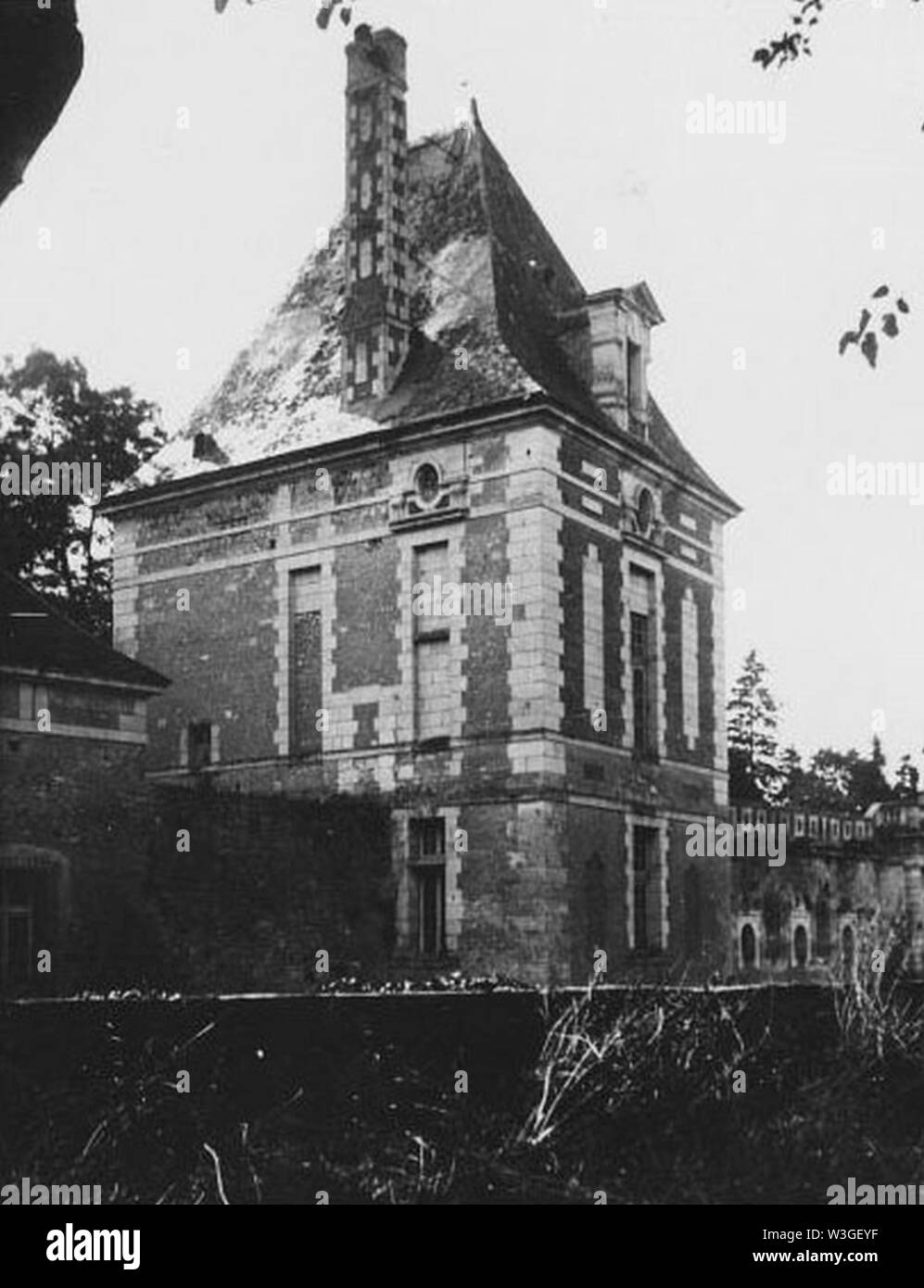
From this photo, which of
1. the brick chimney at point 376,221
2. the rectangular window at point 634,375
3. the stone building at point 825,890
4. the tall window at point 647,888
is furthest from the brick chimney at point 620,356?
the stone building at point 825,890

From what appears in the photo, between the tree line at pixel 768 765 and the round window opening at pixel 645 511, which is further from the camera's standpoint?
the tree line at pixel 768 765

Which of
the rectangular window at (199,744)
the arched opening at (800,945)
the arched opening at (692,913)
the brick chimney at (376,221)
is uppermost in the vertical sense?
the brick chimney at (376,221)

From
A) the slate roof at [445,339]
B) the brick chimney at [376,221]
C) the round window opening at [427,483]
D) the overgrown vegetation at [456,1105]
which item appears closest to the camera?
the overgrown vegetation at [456,1105]

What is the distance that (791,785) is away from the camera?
62.1 m

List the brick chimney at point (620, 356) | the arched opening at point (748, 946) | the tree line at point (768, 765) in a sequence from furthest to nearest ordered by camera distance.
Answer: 1. the tree line at point (768, 765)
2. the arched opening at point (748, 946)
3. the brick chimney at point (620, 356)

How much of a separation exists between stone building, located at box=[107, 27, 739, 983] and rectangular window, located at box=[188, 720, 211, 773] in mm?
40

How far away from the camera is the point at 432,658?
22.7 m

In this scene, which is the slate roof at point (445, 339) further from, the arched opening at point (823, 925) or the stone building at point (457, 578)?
the arched opening at point (823, 925)

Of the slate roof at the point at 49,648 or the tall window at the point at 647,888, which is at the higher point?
the slate roof at the point at 49,648

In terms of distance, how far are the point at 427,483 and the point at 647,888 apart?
655 centimetres

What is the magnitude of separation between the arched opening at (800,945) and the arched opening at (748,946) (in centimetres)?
170

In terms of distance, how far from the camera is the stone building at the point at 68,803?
16.7m

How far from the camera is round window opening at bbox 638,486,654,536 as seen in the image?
2459 cm

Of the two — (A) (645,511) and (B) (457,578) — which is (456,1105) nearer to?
(B) (457,578)
